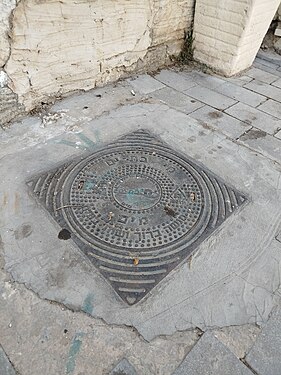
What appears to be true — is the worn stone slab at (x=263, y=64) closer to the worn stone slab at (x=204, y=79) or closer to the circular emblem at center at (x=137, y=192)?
the worn stone slab at (x=204, y=79)

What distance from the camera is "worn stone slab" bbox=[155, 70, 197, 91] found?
4121 millimetres

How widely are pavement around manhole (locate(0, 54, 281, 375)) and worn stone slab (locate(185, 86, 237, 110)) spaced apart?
0.62 meters

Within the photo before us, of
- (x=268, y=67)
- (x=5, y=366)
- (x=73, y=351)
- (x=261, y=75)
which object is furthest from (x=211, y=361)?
(x=268, y=67)

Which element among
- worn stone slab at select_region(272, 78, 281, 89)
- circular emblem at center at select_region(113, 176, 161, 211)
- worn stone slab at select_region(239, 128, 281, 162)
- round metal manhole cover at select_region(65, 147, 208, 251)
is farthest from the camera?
worn stone slab at select_region(272, 78, 281, 89)

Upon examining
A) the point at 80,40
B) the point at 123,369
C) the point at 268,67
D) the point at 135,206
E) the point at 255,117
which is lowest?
the point at 123,369

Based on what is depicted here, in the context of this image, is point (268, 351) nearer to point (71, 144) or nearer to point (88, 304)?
point (88, 304)

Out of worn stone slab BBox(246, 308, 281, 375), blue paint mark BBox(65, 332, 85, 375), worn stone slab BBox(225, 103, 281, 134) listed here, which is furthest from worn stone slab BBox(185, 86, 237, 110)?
blue paint mark BBox(65, 332, 85, 375)

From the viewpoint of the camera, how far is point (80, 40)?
3408 millimetres

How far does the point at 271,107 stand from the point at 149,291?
283cm

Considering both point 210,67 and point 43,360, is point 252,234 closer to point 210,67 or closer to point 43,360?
point 43,360

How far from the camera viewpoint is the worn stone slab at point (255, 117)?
343 centimetres

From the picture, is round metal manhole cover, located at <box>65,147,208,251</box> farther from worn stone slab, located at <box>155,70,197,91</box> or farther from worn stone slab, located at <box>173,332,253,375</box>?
worn stone slab, located at <box>155,70,197,91</box>

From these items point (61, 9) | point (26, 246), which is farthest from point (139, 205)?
point (61, 9)

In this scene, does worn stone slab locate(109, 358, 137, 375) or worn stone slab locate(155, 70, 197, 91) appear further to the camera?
worn stone slab locate(155, 70, 197, 91)
